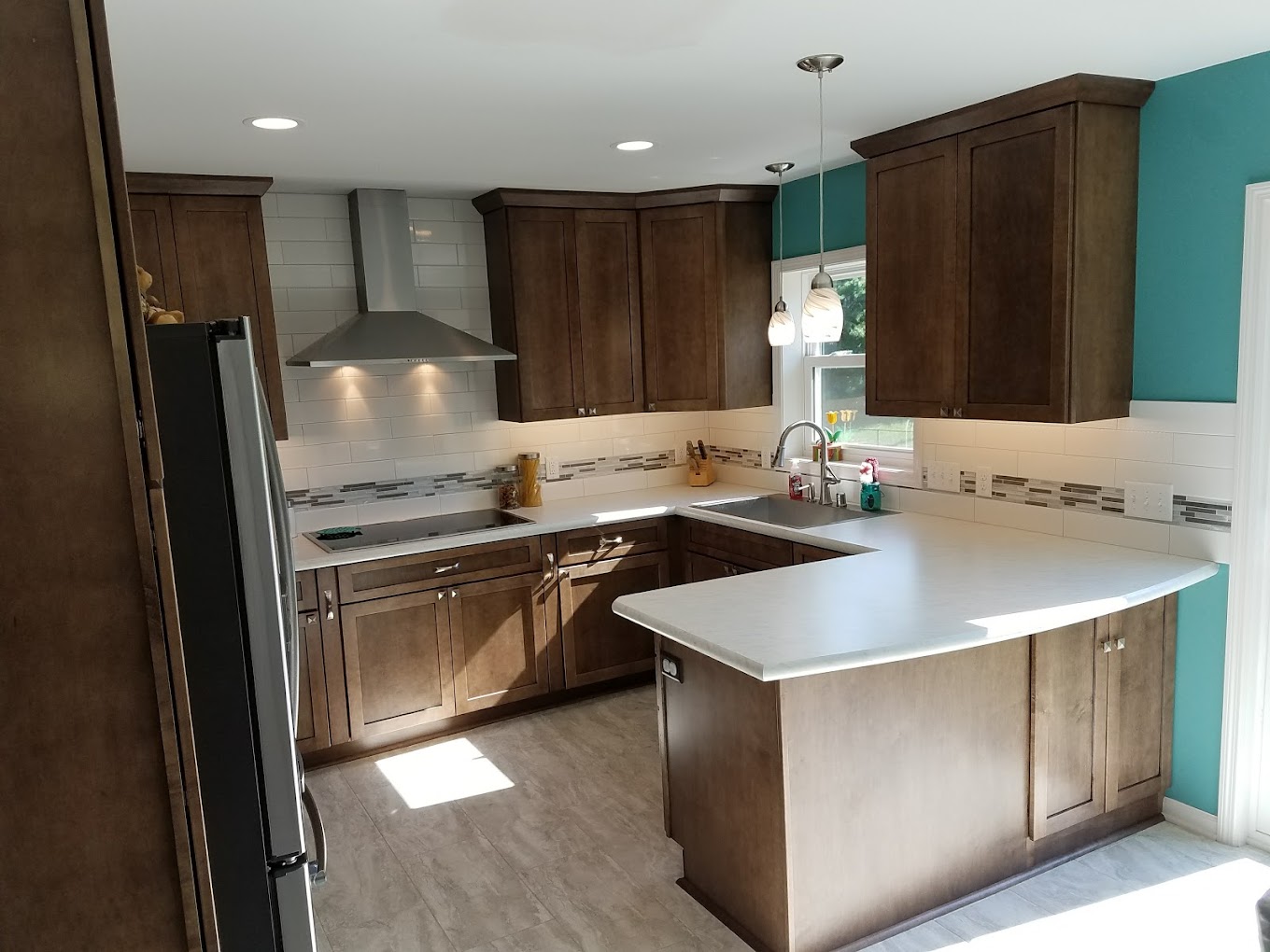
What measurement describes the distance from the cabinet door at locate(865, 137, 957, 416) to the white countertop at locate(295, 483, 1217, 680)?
21.3 inches

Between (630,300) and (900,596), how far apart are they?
241 centimetres

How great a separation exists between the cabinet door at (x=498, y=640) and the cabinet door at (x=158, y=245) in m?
1.63

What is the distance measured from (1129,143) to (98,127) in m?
2.94

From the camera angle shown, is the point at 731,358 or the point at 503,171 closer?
the point at 503,171

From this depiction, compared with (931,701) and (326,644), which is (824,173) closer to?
(931,701)

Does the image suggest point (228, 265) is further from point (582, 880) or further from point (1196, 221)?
point (1196, 221)

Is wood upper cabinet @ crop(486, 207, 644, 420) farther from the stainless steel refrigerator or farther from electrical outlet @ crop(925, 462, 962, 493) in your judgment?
the stainless steel refrigerator

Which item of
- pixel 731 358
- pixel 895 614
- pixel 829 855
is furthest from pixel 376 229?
pixel 829 855

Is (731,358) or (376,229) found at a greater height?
(376,229)

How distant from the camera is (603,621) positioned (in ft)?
14.4

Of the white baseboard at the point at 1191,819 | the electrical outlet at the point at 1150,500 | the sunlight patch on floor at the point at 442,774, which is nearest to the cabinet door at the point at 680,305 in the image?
the sunlight patch on floor at the point at 442,774

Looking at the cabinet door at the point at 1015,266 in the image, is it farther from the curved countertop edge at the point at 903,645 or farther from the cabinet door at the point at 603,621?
the cabinet door at the point at 603,621

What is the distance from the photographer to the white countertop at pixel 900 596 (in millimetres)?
2264

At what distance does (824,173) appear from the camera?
4.16m
